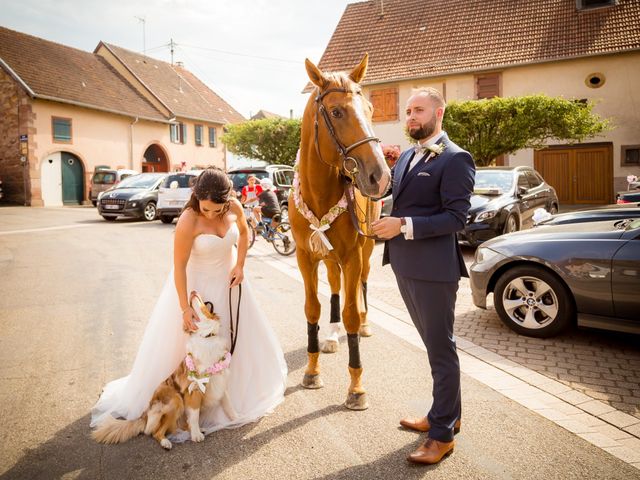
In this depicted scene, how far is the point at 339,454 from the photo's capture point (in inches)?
121

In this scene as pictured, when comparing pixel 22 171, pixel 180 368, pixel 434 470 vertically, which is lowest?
pixel 434 470

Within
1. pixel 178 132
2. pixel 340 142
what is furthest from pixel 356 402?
pixel 178 132

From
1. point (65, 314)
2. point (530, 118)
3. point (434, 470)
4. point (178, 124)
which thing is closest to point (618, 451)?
point (434, 470)

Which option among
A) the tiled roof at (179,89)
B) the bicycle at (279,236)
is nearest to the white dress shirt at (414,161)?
the bicycle at (279,236)

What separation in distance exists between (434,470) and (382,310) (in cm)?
361

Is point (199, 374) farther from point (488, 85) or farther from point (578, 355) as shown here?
point (488, 85)

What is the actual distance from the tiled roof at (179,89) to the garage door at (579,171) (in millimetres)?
27997

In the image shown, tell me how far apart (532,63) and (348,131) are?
964 inches

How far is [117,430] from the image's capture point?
323 cm

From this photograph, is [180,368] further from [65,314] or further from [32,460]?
[65,314]

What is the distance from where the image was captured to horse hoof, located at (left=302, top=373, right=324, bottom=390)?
13.3 feet

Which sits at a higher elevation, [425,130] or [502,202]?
[425,130]

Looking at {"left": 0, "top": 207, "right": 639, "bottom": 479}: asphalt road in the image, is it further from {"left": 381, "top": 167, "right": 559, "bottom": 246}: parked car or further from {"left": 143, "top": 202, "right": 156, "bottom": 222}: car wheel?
{"left": 143, "top": 202, "right": 156, "bottom": 222}: car wheel

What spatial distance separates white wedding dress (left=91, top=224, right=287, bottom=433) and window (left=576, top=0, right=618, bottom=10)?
27.5 meters
